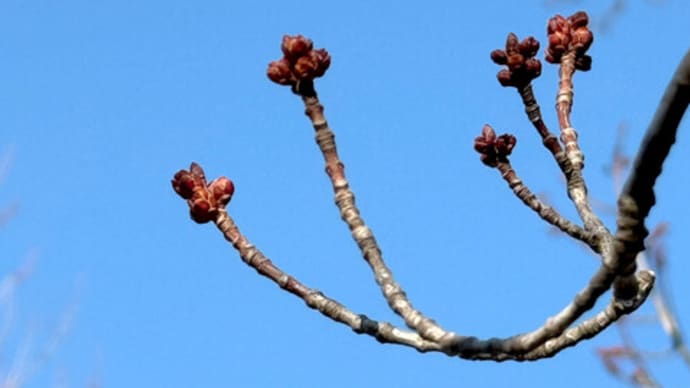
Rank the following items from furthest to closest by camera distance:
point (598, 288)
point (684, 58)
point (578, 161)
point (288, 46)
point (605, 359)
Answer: point (605, 359) → point (578, 161) → point (288, 46) → point (598, 288) → point (684, 58)

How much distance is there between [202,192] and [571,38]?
0.94 m

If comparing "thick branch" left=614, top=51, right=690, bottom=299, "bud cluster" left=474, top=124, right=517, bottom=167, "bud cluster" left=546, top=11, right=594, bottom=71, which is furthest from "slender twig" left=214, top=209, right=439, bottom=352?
"bud cluster" left=546, top=11, right=594, bottom=71

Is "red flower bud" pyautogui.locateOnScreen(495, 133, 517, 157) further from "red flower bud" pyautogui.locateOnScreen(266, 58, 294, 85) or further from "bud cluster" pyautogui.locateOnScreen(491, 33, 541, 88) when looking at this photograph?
"red flower bud" pyautogui.locateOnScreen(266, 58, 294, 85)

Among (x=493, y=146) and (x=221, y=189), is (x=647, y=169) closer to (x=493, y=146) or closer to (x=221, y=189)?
(x=221, y=189)

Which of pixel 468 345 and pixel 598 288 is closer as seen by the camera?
pixel 598 288

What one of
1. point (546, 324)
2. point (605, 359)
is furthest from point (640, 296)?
point (605, 359)

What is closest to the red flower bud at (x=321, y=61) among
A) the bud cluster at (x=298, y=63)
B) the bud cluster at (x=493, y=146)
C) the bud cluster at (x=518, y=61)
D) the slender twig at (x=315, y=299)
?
the bud cluster at (x=298, y=63)

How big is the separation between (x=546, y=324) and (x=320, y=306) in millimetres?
Result: 507

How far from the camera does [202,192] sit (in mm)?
2455

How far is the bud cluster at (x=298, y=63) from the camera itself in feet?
6.52

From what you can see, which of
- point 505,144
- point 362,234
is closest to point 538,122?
point 505,144

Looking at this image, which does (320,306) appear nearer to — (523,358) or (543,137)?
(523,358)

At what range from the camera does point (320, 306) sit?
2.36 m

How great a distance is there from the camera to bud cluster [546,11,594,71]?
2871 mm
